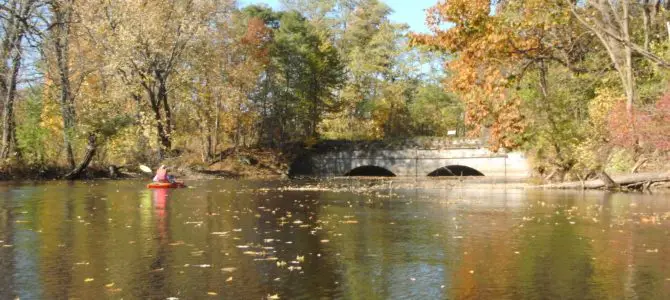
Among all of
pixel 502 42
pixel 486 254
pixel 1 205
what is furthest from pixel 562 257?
pixel 1 205

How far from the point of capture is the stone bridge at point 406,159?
208ft

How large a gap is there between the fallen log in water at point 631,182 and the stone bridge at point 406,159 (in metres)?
28.0

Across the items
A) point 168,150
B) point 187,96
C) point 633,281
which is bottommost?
point 633,281

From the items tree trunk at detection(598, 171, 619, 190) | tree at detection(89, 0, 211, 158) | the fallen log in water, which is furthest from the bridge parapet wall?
tree trunk at detection(598, 171, 619, 190)

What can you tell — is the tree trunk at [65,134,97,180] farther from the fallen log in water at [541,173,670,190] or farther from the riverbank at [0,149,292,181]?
the fallen log in water at [541,173,670,190]

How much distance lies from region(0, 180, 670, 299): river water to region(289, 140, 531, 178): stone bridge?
4160 cm

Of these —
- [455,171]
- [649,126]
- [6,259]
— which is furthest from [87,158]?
[455,171]

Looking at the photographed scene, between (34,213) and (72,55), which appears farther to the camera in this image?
(72,55)

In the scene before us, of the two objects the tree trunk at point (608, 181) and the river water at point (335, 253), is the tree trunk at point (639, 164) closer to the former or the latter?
the tree trunk at point (608, 181)

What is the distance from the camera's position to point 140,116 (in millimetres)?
51125

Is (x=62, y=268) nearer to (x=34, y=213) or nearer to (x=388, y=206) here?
(x=34, y=213)

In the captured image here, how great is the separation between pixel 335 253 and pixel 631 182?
23984mm

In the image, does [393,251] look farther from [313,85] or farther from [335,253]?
[313,85]

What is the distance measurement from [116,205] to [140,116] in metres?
28.7
